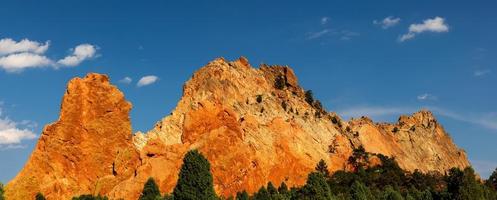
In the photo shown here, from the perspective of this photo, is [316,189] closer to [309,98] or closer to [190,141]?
[190,141]

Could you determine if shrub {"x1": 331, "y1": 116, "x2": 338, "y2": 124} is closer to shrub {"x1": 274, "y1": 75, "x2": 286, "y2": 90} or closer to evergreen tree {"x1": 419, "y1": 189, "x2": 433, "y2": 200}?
shrub {"x1": 274, "y1": 75, "x2": 286, "y2": 90}

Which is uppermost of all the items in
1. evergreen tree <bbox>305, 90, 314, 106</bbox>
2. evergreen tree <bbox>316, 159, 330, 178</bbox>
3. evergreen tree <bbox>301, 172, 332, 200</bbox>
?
evergreen tree <bbox>305, 90, 314, 106</bbox>

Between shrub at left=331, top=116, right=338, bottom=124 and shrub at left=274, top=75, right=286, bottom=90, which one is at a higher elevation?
shrub at left=274, top=75, right=286, bottom=90

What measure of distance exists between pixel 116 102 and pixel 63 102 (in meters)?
8.85

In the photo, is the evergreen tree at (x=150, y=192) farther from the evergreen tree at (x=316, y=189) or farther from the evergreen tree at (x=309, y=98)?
the evergreen tree at (x=309, y=98)

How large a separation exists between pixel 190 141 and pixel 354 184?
45.7 meters

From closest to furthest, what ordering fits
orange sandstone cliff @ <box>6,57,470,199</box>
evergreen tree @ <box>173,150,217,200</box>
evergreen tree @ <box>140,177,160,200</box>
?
1. evergreen tree @ <box>173,150,217,200</box>
2. evergreen tree @ <box>140,177,160,200</box>
3. orange sandstone cliff @ <box>6,57,470,199</box>

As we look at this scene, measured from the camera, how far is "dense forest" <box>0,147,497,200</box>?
119ft

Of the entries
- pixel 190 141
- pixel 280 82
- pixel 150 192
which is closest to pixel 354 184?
pixel 150 192

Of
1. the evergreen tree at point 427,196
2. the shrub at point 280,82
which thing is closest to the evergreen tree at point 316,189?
the evergreen tree at point 427,196

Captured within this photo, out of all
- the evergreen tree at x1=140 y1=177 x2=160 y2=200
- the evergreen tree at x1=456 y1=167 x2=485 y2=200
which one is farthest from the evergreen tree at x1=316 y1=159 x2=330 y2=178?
the evergreen tree at x1=140 y1=177 x2=160 y2=200

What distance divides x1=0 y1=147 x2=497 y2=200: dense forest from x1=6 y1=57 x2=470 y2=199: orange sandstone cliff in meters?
5.42

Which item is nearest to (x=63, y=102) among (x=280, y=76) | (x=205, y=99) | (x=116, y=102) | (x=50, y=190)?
(x=116, y=102)

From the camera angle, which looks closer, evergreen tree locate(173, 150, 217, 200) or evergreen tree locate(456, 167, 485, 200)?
evergreen tree locate(173, 150, 217, 200)
